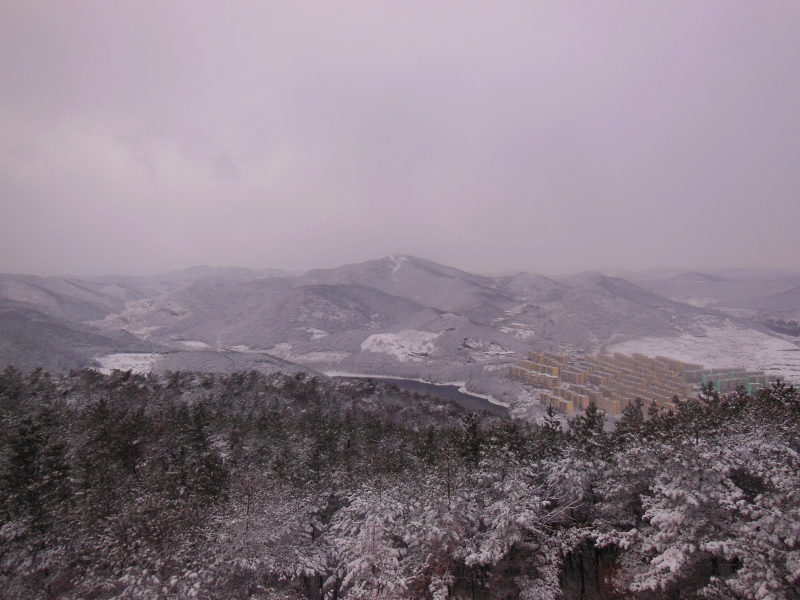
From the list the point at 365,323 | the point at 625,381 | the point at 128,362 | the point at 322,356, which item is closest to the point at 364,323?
the point at 365,323

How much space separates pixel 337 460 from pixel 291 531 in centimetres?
584

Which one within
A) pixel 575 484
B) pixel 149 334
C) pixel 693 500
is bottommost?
pixel 149 334

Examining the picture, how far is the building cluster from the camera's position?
46.6 metres

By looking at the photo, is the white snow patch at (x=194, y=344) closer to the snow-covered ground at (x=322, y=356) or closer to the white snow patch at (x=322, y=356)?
the snow-covered ground at (x=322, y=356)

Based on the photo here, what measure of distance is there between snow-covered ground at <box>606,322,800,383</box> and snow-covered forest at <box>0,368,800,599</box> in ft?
153

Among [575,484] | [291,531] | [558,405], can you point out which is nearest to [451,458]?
[575,484]

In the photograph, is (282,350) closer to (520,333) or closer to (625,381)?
(520,333)

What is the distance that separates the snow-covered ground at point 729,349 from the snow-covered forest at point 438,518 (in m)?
46.5

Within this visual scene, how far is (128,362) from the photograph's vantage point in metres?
63.1

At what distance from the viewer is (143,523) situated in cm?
1256

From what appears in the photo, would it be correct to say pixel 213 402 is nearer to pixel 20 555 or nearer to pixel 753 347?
pixel 20 555

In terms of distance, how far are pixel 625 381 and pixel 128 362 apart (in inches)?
3114

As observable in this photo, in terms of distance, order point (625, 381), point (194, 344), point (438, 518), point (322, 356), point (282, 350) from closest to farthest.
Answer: point (438, 518), point (625, 381), point (322, 356), point (282, 350), point (194, 344)

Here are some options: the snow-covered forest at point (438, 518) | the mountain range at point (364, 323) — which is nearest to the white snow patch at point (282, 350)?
the mountain range at point (364, 323)
